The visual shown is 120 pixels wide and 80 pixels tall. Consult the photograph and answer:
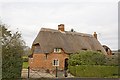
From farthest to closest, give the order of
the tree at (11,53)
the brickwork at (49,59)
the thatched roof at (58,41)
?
the brickwork at (49,59) → the thatched roof at (58,41) → the tree at (11,53)

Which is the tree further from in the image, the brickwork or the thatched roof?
the brickwork

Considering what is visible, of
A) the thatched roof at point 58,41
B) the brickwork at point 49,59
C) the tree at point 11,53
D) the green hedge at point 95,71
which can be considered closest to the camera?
the tree at point 11,53

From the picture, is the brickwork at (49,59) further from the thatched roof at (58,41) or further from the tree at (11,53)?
the tree at (11,53)

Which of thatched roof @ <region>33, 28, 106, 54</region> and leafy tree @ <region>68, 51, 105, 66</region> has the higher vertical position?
thatched roof @ <region>33, 28, 106, 54</region>

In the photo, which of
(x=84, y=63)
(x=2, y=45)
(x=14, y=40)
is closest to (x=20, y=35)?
(x=14, y=40)

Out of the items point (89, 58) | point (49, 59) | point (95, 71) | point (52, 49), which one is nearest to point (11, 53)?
point (95, 71)

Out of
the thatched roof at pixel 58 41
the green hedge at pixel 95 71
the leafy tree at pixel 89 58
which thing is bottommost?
the green hedge at pixel 95 71

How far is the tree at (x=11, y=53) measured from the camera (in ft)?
59.6

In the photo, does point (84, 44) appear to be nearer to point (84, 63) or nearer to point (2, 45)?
point (84, 63)

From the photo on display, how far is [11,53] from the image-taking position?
728 inches

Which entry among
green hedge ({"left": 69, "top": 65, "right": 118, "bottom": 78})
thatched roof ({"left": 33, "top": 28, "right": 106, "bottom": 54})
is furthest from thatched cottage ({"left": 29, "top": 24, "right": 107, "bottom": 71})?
green hedge ({"left": 69, "top": 65, "right": 118, "bottom": 78})

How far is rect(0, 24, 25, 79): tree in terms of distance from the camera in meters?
18.2

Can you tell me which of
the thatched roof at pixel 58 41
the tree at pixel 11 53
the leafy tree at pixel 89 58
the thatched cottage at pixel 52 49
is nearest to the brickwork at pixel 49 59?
the thatched cottage at pixel 52 49

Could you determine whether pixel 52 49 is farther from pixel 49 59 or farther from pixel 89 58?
pixel 89 58
